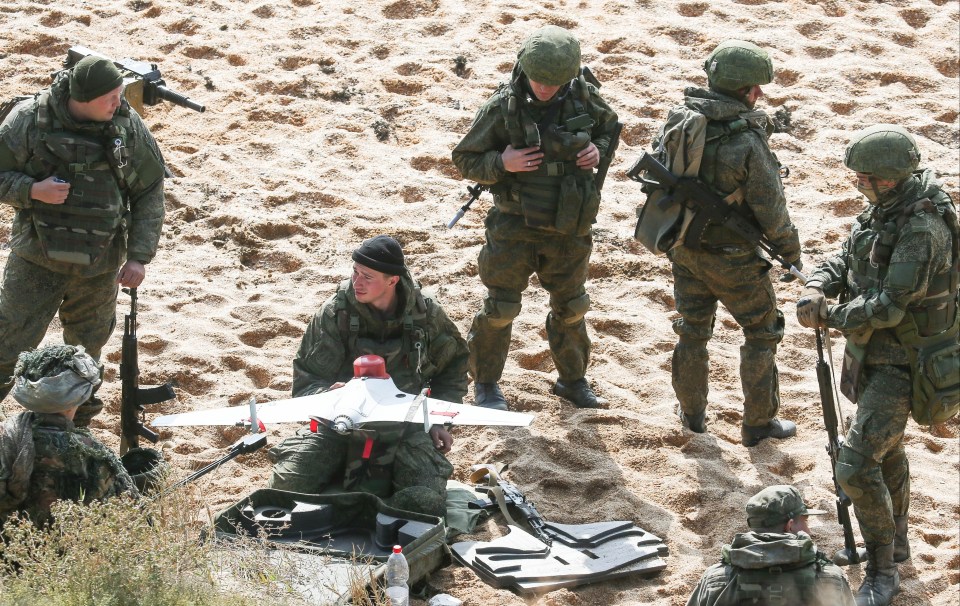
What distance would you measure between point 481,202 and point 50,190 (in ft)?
12.5

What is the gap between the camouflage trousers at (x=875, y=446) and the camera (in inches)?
241

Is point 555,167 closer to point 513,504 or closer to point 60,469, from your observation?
point 513,504

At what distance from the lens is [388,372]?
681 cm

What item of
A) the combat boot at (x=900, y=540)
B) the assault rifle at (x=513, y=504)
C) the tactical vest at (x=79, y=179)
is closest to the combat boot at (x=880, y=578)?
the combat boot at (x=900, y=540)

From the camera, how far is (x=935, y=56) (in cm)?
1110

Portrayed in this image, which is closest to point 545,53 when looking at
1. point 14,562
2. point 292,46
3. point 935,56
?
point 14,562

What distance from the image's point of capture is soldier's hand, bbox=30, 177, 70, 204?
6.78 metres

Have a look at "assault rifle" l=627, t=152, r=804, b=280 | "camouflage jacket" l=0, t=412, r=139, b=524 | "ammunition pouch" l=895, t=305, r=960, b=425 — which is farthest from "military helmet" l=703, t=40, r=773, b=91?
"camouflage jacket" l=0, t=412, r=139, b=524

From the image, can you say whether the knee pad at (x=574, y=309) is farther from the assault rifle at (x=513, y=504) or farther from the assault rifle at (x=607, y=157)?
the assault rifle at (x=513, y=504)

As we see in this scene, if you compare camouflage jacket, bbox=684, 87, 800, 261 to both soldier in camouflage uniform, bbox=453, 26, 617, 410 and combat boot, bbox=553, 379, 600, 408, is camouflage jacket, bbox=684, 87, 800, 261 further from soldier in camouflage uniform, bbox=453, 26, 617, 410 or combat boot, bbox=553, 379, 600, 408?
combat boot, bbox=553, 379, 600, 408

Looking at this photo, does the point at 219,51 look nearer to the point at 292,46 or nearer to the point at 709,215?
the point at 292,46

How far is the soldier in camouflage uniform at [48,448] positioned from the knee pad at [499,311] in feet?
9.01

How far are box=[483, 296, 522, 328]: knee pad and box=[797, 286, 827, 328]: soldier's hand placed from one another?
187 centimetres

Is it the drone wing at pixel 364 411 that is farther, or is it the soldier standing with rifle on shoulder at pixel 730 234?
the soldier standing with rifle on shoulder at pixel 730 234
